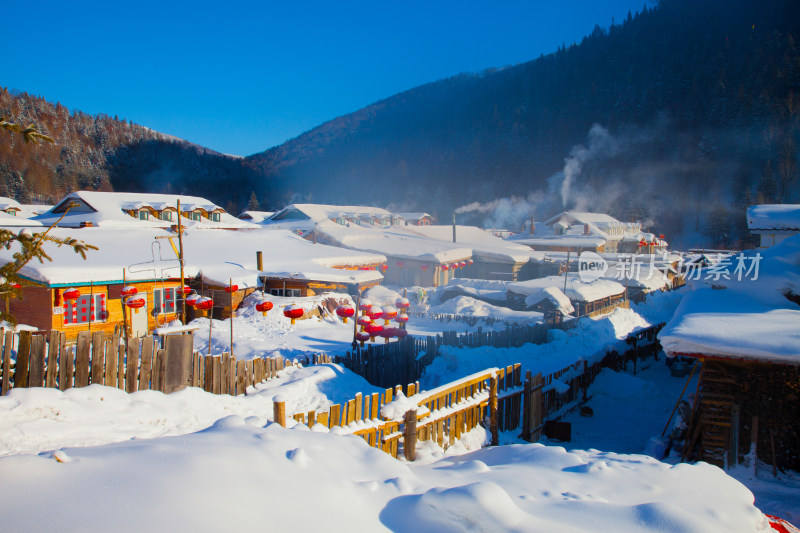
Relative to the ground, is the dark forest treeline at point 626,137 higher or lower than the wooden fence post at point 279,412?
higher

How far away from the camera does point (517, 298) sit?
27.1 m

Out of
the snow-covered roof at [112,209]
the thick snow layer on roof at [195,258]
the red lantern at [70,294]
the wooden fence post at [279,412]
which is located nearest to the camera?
the wooden fence post at [279,412]

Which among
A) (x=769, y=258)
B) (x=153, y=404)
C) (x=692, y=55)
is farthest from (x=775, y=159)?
(x=153, y=404)

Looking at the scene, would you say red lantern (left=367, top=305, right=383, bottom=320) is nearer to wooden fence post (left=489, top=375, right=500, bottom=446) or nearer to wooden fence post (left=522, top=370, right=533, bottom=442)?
wooden fence post (left=522, top=370, right=533, bottom=442)

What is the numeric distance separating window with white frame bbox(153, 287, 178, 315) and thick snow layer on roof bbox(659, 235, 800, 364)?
18.6 m

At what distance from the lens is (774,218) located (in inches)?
766

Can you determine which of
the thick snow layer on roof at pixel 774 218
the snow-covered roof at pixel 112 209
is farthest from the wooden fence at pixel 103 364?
the snow-covered roof at pixel 112 209

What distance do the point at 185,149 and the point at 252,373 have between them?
157m

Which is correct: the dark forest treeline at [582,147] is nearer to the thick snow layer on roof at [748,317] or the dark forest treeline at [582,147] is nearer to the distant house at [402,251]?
the distant house at [402,251]

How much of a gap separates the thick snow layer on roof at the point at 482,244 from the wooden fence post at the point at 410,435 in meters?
34.9

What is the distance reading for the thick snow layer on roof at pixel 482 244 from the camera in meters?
41.3

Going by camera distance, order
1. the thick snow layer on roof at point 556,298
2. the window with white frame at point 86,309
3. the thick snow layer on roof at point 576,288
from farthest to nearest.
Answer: the thick snow layer on roof at point 576,288 < the thick snow layer on roof at point 556,298 < the window with white frame at point 86,309

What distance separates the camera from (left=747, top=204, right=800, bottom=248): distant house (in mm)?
18967

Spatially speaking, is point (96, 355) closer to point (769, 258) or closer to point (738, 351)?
point (738, 351)
